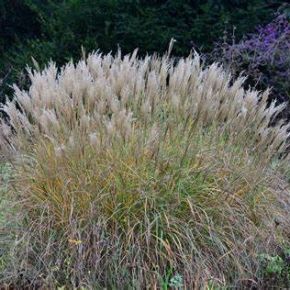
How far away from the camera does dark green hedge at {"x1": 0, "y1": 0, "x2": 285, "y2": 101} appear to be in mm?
9391

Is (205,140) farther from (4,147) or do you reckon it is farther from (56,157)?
(4,147)

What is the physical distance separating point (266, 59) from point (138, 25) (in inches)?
71.9

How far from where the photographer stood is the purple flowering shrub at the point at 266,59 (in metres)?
8.45

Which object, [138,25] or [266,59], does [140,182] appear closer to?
[266,59]

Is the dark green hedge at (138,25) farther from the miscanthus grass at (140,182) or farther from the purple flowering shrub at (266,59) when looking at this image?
the miscanthus grass at (140,182)

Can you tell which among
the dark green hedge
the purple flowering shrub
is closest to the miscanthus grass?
the purple flowering shrub

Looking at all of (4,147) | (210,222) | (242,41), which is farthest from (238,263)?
(242,41)

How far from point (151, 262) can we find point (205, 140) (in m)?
1.10

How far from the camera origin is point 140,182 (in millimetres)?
4883

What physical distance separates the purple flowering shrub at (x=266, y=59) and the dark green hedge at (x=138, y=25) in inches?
22.6

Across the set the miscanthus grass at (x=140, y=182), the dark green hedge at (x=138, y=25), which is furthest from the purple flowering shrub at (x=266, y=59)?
the miscanthus grass at (x=140, y=182)

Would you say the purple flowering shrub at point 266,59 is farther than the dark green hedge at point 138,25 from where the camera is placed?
No

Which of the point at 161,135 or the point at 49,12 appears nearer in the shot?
the point at 161,135

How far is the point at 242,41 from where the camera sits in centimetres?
892
